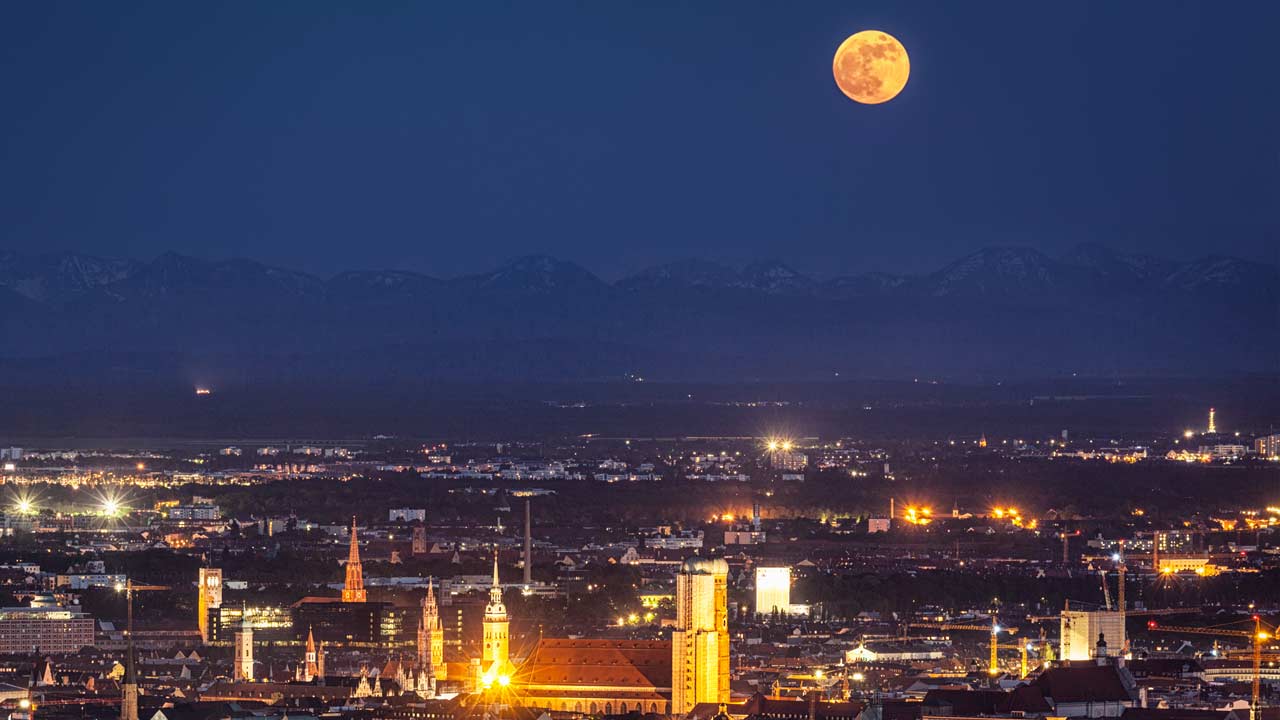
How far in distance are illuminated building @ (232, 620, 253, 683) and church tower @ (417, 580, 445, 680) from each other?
10.6 feet

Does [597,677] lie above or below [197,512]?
below

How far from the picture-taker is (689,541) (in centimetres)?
11469

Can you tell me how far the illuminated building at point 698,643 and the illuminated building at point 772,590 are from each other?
1084 inches

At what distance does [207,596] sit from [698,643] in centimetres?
2952

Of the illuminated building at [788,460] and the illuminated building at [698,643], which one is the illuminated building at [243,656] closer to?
the illuminated building at [698,643]

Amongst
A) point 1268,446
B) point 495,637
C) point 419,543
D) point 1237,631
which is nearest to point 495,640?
point 495,637

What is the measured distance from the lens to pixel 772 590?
8712cm

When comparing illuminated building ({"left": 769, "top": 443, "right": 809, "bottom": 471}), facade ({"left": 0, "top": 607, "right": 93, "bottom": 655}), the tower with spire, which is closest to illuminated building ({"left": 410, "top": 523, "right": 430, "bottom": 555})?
facade ({"left": 0, "top": 607, "right": 93, "bottom": 655})

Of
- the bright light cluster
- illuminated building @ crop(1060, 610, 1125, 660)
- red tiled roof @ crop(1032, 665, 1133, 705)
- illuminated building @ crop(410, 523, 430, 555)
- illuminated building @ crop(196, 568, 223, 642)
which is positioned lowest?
red tiled roof @ crop(1032, 665, 1133, 705)

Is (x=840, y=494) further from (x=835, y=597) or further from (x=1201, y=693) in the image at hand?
(x=1201, y=693)

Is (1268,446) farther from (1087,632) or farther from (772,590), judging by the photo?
(1087,632)

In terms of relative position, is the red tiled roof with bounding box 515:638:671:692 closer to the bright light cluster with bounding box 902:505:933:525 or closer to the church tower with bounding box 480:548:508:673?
the church tower with bounding box 480:548:508:673

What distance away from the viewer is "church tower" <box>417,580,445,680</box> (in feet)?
220

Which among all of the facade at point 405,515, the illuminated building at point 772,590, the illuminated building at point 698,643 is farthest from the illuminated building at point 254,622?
the facade at point 405,515
